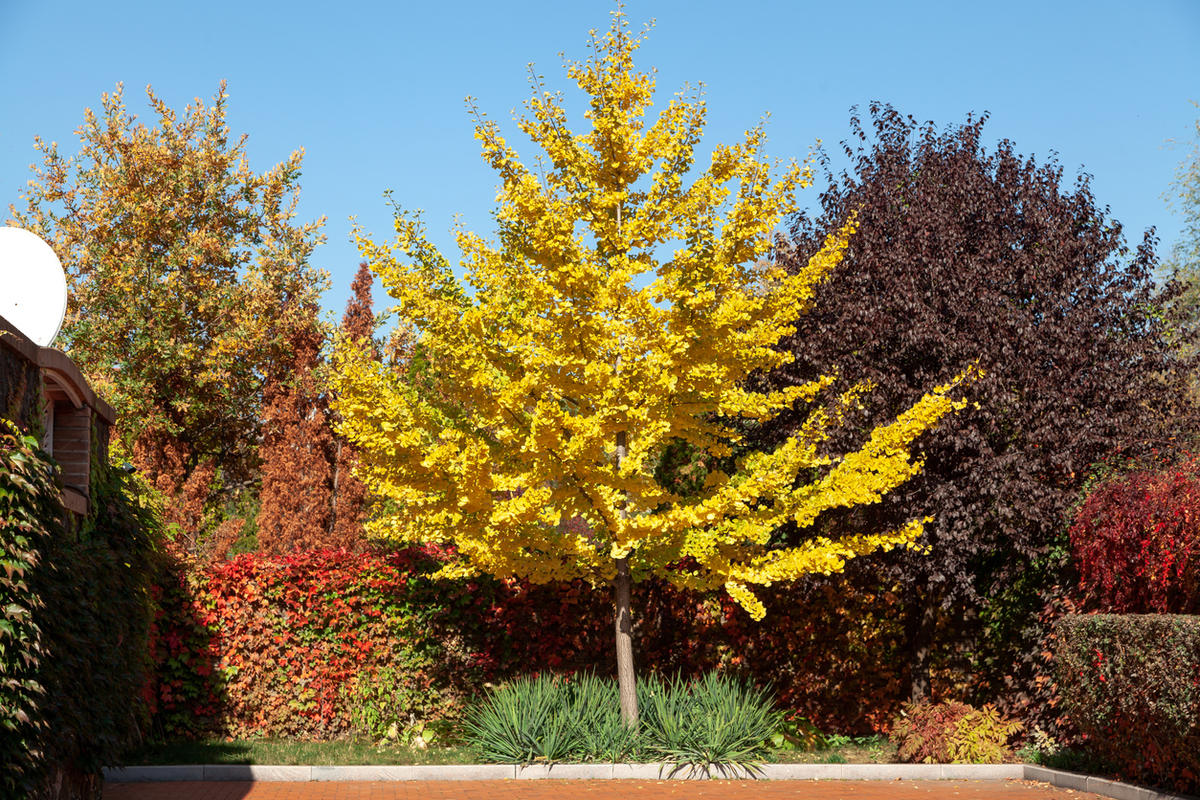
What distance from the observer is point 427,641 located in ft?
42.4

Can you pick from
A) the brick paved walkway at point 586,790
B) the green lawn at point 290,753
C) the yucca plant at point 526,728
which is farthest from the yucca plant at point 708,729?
the green lawn at point 290,753

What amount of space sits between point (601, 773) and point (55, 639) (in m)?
5.88

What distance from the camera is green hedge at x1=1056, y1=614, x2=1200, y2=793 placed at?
8867 millimetres

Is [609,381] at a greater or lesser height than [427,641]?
greater

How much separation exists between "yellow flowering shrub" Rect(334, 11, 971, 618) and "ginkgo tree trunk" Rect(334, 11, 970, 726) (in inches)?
1.0

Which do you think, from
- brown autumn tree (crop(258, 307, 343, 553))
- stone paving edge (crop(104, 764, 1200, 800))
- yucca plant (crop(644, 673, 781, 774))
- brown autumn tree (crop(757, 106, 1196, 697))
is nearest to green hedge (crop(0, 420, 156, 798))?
stone paving edge (crop(104, 764, 1200, 800))

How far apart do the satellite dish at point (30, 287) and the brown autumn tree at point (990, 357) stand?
7829 mm

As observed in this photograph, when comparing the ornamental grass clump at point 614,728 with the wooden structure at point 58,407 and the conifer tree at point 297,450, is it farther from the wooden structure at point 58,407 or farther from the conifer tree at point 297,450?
the conifer tree at point 297,450

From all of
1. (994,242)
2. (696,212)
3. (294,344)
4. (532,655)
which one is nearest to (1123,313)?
(994,242)

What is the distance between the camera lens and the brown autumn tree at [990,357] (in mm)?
11602

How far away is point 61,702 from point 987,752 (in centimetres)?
935

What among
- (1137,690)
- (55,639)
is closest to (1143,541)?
(1137,690)

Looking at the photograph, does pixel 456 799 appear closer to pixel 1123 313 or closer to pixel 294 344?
pixel 1123 313

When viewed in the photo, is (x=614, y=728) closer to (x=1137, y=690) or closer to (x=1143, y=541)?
(x=1137, y=690)
